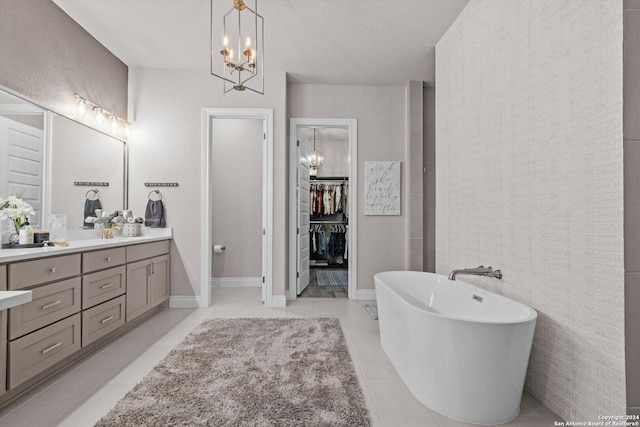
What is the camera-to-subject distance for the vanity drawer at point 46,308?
5.83 feet

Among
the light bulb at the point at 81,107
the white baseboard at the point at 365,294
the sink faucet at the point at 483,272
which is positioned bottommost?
the white baseboard at the point at 365,294

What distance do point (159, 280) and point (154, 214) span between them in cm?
75

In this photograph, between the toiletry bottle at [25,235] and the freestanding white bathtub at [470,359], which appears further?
the toiletry bottle at [25,235]

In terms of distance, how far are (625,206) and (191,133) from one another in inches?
149

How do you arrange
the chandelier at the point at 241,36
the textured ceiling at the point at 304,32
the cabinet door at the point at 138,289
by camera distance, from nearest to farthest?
1. the chandelier at the point at 241,36
2. the textured ceiling at the point at 304,32
3. the cabinet door at the point at 138,289

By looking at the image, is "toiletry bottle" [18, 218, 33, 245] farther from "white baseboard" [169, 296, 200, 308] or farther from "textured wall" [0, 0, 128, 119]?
"white baseboard" [169, 296, 200, 308]

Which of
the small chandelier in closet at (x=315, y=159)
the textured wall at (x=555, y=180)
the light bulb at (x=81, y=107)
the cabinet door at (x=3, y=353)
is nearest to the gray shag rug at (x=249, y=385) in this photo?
the cabinet door at (x=3, y=353)

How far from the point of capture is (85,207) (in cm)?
305

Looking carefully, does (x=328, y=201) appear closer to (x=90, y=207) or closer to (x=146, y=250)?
(x=146, y=250)

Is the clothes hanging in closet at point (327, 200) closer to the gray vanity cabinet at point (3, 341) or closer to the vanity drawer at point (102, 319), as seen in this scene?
the vanity drawer at point (102, 319)

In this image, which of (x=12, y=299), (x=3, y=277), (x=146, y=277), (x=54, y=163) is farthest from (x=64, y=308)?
(x=12, y=299)

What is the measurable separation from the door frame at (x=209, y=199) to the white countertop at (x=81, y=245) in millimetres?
436

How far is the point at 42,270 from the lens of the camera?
196 centimetres

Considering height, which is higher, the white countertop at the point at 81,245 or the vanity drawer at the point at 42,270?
the white countertop at the point at 81,245
